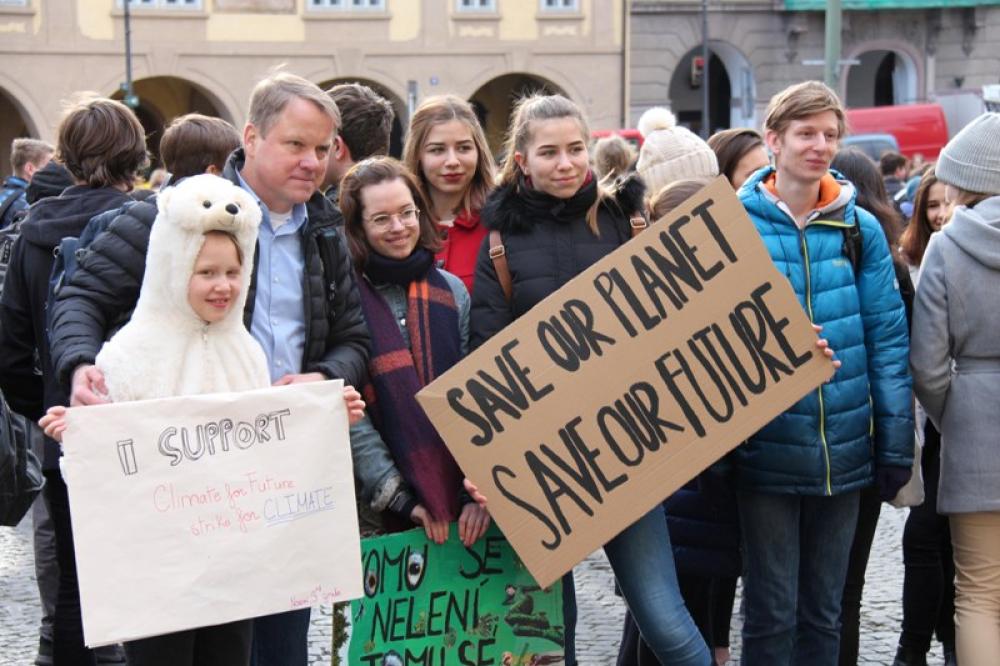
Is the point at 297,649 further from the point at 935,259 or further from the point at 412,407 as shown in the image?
the point at 935,259

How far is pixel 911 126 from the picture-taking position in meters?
27.7

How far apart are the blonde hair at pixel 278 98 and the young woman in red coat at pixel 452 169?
0.89m

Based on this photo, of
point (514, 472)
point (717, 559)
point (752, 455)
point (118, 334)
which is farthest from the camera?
point (717, 559)

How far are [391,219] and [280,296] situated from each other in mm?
461

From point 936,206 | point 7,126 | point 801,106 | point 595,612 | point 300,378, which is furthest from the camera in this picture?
point 7,126

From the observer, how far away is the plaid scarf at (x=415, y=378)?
4.28 metres

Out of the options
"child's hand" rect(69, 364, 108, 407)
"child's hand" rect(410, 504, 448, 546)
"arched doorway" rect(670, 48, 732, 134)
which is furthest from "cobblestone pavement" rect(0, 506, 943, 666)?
"arched doorway" rect(670, 48, 732, 134)

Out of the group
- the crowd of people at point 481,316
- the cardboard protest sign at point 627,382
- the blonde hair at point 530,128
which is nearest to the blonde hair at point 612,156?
the crowd of people at point 481,316

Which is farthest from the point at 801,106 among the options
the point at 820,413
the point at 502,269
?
the point at 502,269

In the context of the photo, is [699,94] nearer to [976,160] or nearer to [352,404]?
[976,160]

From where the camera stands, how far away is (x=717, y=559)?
190 inches

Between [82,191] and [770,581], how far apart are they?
8.58 feet

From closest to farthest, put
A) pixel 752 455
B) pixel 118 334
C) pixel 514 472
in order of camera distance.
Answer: pixel 118 334, pixel 514 472, pixel 752 455

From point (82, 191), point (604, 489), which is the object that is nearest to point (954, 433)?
point (604, 489)
